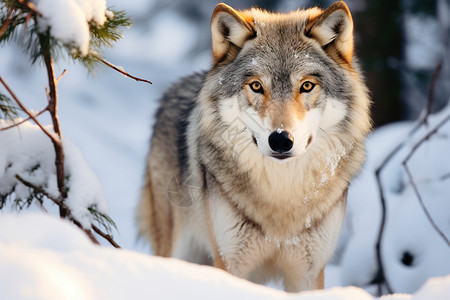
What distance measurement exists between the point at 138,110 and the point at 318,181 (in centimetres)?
1116

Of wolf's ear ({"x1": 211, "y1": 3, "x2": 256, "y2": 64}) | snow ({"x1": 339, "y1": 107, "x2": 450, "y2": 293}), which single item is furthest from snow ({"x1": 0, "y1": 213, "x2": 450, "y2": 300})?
snow ({"x1": 339, "y1": 107, "x2": 450, "y2": 293})

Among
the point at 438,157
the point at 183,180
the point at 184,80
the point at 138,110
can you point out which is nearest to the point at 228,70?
the point at 183,180

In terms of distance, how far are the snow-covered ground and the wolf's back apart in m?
0.34

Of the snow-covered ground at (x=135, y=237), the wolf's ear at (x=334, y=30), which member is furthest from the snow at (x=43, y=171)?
the wolf's ear at (x=334, y=30)

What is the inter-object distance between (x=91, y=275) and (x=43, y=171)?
3.63 ft

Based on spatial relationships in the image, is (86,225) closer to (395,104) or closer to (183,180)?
(183,180)

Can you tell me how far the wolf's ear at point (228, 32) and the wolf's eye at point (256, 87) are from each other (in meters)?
0.36

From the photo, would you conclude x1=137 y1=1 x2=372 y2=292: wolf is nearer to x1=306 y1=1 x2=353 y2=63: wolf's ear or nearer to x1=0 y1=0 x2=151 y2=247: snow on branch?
x1=306 y1=1 x2=353 y2=63: wolf's ear

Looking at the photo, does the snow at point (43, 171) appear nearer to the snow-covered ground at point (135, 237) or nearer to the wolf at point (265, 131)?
the snow-covered ground at point (135, 237)

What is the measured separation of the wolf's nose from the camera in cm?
252

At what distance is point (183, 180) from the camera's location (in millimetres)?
3938

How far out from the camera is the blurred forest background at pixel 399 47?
29.3 feet

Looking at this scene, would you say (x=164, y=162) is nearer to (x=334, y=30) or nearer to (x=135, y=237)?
(x=135, y=237)

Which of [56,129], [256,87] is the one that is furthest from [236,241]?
[56,129]
